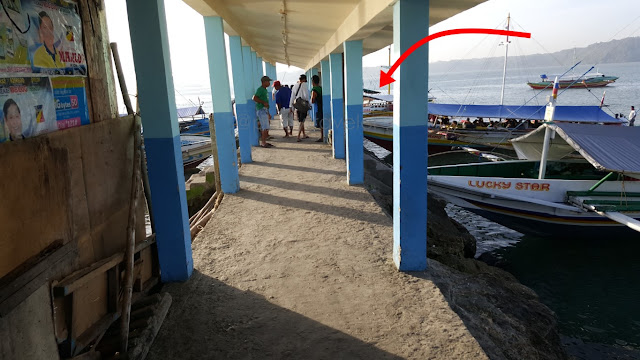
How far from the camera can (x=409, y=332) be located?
3.43 metres

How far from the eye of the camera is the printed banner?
2475mm

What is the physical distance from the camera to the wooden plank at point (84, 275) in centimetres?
273

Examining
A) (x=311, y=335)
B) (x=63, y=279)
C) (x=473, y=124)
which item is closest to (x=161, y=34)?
(x=63, y=279)

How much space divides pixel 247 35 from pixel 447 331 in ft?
28.9

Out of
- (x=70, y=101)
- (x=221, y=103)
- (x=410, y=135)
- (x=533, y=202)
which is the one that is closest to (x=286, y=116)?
(x=221, y=103)

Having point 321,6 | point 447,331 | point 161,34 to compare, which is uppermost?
point 321,6

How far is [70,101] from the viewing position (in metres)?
3.08

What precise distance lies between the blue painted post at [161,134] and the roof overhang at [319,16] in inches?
78.9

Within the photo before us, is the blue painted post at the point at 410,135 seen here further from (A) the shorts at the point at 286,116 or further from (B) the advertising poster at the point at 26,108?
(A) the shorts at the point at 286,116

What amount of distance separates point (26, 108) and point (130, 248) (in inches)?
54.8

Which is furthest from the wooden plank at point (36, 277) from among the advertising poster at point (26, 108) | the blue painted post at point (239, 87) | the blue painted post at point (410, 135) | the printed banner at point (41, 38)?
the blue painted post at point (239, 87)

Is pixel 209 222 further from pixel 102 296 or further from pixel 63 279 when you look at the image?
pixel 63 279

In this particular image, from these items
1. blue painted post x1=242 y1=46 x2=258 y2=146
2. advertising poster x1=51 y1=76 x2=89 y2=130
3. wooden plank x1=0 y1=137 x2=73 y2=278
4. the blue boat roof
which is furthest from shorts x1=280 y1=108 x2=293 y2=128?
the blue boat roof

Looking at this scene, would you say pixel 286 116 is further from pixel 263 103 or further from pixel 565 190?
pixel 565 190
